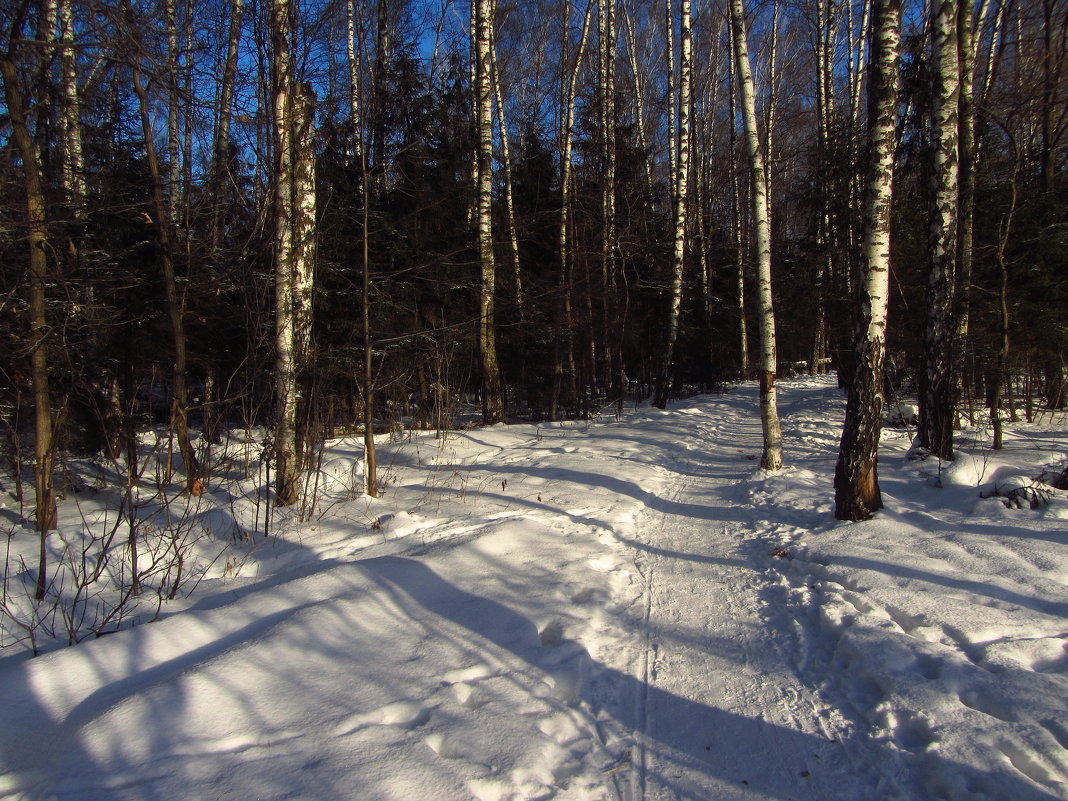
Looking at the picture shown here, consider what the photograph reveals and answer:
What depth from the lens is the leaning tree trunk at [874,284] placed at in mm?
5441

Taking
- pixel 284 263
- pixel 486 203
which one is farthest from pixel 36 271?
pixel 486 203

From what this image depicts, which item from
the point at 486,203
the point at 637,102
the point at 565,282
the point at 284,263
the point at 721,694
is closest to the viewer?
the point at 721,694

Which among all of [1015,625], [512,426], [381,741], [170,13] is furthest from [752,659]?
[512,426]

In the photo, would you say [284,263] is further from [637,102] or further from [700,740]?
[637,102]

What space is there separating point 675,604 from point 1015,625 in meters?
2.08

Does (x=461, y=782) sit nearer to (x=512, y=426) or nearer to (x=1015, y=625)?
(x=1015, y=625)

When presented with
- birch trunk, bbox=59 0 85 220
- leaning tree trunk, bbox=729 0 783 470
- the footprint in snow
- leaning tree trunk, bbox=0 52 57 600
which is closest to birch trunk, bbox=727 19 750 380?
leaning tree trunk, bbox=729 0 783 470

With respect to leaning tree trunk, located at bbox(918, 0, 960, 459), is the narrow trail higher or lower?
lower

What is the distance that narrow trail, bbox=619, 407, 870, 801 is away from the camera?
2568 mm

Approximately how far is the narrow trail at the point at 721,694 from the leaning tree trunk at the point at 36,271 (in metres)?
6.21

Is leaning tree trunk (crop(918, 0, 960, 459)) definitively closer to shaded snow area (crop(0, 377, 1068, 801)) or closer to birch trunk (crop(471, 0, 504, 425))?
shaded snow area (crop(0, 377, 1068, 801))

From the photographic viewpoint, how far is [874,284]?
5555 mm

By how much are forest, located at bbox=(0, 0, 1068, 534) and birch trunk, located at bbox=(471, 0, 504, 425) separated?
0.07m

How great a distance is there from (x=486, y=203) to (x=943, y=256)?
8.46m
